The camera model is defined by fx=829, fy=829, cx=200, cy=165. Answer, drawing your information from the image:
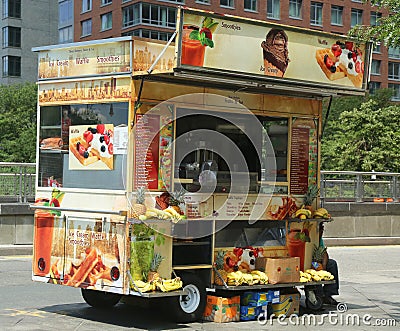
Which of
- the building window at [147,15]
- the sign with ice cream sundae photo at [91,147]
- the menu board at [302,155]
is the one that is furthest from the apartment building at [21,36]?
the sign with ice cream sundae photo at [91,147]

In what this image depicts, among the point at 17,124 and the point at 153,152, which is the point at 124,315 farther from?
the point at 17,124

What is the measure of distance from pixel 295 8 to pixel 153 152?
2919 inches

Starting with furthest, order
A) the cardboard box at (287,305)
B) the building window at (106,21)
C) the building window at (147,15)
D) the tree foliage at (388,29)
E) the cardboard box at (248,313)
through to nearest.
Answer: the building window at (106,21) < the building window at (147,15) < the tree foliage at (388,29) < the cardboard box at (287,305) < the cardboard box at (248,313)

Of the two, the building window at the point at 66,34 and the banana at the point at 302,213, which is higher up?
the building window at the point at 66,34

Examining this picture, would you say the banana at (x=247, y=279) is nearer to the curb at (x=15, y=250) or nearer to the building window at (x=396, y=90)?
the curb at (x=15, y=250)

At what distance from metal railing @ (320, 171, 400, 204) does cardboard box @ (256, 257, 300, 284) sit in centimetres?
1240

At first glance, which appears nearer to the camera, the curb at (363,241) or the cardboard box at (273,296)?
the cardboard box at (273,296)

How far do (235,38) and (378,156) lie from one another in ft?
145

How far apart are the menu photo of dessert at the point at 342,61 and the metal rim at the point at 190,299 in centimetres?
351

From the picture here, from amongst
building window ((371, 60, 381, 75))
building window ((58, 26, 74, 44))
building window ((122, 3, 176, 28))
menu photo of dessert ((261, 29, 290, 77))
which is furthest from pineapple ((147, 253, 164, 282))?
building window ((371, 60, 381, 75))

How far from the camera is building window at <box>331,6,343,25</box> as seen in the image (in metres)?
84.0

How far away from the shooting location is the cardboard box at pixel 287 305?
38.0ft

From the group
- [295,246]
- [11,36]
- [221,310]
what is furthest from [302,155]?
[11,36]

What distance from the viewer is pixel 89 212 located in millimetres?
10680
